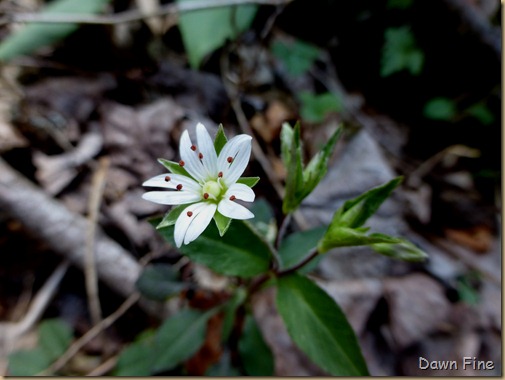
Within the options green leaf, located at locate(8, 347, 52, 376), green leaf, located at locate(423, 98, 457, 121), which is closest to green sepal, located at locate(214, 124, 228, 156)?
green leaf, located at locate(8, 347, 52, 376)

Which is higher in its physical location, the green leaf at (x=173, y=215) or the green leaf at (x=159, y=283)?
the green leaf at (x=173, y=215)

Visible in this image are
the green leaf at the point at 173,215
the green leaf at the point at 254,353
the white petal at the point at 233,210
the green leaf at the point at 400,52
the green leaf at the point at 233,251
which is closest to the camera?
the white petal at the point at 233,210

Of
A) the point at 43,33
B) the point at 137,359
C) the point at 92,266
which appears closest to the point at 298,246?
the point at 137,359

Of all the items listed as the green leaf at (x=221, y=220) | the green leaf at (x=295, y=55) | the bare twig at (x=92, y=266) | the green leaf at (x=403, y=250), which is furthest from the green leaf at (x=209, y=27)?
the green leaf at (x=403, y=250)

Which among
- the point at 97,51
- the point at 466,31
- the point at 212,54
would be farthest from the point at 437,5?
the point at 97,51

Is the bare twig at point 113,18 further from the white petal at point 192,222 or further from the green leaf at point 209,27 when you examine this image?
the white petal at point 192,222

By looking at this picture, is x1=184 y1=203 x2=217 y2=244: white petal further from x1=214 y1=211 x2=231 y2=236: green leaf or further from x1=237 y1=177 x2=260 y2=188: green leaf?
x1=237 y1=177 x2=260 y2=188: green leaf
